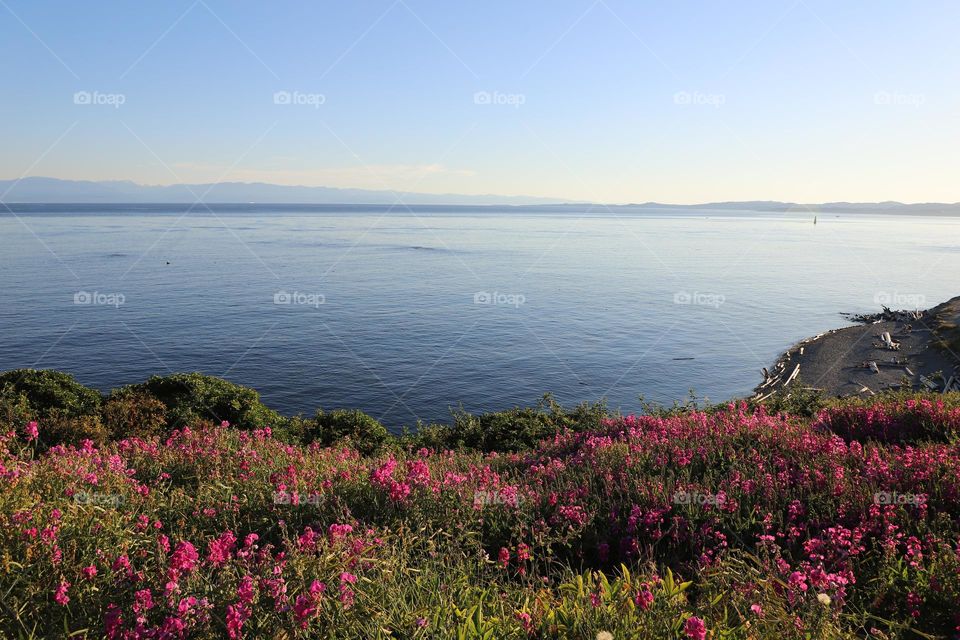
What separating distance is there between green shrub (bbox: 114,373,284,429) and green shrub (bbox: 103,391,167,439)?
0.73m

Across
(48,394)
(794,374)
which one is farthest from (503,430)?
(794,374)

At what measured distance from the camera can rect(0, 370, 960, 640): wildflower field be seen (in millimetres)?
4195

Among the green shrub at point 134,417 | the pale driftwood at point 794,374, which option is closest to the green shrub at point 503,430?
the green shrub at point 134,417

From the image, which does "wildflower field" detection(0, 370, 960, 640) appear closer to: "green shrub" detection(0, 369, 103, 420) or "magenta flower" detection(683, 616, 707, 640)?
"magenta flower" detection(683, 616, 707, 640)

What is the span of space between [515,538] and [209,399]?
12.9 m

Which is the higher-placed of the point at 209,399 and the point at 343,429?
the point at 209,399

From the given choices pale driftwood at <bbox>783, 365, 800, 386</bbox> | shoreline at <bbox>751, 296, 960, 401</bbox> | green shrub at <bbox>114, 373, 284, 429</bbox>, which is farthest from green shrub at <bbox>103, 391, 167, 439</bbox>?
pale driftwood at <bbox>783, 365, 800, 386</bbox>

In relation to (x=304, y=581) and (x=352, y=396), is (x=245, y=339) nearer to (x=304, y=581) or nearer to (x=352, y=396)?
(x=352, y=396)

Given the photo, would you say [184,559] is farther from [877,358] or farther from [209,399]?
Answer: [877,358]

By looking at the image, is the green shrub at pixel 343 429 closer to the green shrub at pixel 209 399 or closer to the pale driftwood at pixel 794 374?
the green shrub at pixel 209 399

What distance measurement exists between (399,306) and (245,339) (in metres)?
15.3

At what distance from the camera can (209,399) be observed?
16.8 meters

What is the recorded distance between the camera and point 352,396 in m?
29.0

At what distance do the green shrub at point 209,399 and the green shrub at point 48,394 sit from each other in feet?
2.96
